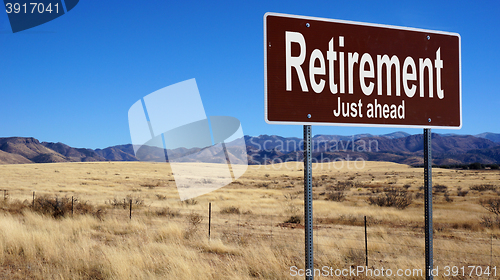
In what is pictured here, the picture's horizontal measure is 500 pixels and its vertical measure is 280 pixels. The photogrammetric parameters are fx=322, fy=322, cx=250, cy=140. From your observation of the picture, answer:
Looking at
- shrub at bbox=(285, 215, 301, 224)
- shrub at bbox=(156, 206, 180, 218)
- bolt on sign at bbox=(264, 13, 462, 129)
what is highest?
bolt on sign at bbox=(264, 13, 462, 129)

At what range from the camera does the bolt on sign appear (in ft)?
9.84

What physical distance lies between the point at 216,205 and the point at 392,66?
62.7 ft

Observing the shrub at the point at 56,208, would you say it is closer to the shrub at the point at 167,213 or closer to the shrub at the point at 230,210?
the shrub at the point at 167,213

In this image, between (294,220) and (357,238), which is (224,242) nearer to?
(357,238)

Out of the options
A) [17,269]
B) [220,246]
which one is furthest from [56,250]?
[220,246]

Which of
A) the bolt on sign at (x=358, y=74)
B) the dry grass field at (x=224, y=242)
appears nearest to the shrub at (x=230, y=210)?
the dry grass field at (x=224, y=242)

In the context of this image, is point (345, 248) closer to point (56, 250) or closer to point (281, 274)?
point (281, 274)

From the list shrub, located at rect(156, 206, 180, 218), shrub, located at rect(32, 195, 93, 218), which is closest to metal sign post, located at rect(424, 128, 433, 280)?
shrub, located at rect(156, 206, 180, 218)

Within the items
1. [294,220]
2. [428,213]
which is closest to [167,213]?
[294,220]

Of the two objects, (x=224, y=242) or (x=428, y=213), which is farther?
(x=224, y=242)

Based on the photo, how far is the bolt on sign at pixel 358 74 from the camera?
9.84ft

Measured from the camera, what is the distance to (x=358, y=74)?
328 centimetres

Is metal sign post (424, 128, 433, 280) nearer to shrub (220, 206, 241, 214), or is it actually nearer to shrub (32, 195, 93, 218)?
shrub (32, 195, 93, 218)

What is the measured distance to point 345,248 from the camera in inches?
395
